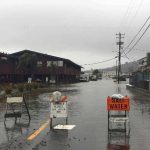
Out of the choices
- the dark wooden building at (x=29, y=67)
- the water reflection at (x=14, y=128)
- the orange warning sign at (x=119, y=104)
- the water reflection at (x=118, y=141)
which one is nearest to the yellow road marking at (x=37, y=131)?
the water reflection at (x=14, y=128)

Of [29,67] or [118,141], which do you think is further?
[29,67]

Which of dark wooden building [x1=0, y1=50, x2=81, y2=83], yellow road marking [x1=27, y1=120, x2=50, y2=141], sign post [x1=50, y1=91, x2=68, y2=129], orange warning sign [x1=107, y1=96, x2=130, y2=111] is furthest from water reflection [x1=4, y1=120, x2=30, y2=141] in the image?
dark wooden building [x1=0, y1=50, x2=81, y2=83]

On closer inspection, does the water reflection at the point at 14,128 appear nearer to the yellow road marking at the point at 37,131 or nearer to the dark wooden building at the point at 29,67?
the yellow road marking at the point at 37,131

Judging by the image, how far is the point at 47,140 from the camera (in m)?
10.4

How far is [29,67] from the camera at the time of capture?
7562 centimetres

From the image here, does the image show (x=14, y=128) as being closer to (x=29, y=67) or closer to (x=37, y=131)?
(x=37, y=131)

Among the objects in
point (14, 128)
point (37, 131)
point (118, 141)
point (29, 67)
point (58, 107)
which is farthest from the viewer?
point (29, 67)

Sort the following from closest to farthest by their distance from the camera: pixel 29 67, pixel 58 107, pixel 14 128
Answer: pixel 14 128
pixel 58 107
pixel 29 67

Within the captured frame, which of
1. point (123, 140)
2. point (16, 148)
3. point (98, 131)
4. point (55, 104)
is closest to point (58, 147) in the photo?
point (16, 148)

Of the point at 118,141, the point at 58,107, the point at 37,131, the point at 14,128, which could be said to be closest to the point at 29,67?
the point at 58,107

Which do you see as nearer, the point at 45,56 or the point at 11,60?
the point at 11,60

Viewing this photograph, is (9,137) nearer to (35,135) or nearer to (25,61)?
(35,135)

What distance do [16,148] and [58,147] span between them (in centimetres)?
99

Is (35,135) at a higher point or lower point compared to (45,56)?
lower
